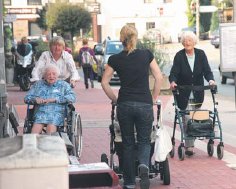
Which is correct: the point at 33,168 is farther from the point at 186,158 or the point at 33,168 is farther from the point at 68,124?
the point at 186,158

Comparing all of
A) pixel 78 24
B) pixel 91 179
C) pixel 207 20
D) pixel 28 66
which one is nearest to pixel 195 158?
pixel 91 179

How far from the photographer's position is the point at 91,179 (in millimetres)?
6305

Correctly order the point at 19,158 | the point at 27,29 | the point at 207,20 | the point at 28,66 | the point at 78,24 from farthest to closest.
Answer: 1. the point at 207,20
2. the point at 27,29
3. the point at 78,24
4. the point at 28,66
5. the point at 19,158

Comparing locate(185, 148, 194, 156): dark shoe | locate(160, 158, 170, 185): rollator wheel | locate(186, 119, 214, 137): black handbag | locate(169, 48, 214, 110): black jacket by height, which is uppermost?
locate(169, 48, 214, 110): black jacket

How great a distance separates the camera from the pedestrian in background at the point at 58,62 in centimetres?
1111

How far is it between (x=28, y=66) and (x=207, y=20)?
206ft

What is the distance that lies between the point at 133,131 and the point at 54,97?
1.83m

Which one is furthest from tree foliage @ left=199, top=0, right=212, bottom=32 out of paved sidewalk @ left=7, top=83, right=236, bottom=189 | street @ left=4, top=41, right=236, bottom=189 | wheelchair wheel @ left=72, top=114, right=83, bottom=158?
wheelchair wheel @ left=72, top=114, right=83, bottom=158

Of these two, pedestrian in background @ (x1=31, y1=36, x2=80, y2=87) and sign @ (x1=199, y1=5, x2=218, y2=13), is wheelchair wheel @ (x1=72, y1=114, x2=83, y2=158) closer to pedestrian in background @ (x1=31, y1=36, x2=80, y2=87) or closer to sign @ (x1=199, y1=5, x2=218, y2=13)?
pedestrian in background @ (x1=31, y1=36, x2=80, y2=87)

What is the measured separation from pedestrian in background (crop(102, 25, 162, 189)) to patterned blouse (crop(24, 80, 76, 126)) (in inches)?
62.4

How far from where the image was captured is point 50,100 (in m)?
10.1

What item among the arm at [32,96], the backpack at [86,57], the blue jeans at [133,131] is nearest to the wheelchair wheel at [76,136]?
the arm at [32,96]

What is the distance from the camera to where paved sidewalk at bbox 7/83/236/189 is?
A: 30.9 ft

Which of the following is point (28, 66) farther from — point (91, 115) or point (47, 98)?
point (47, 98)
